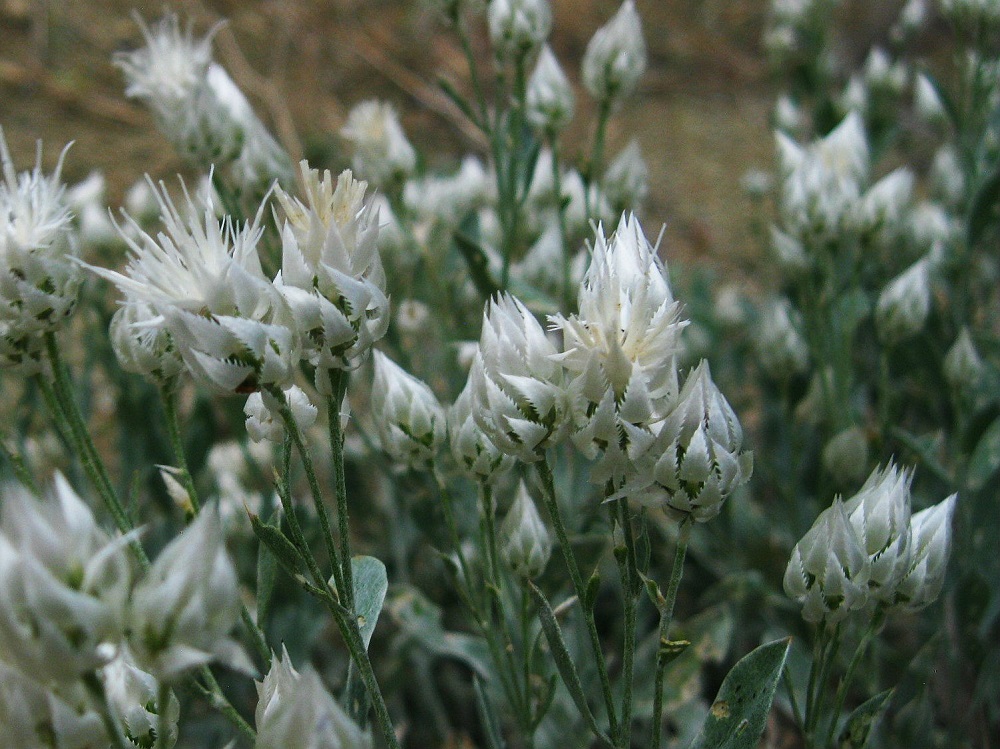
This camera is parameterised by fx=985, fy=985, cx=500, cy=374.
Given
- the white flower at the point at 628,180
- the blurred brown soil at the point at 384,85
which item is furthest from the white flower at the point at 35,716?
the blurred brown soil at the point at 384,85

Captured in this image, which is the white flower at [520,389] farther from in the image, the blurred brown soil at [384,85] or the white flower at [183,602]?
the blurred brown soil at [384,85]

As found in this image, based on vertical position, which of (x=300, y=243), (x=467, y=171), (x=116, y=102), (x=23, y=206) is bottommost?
(x=300, y=243)

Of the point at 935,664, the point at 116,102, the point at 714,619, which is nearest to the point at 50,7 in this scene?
the point at 116,102

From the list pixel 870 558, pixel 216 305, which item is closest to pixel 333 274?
pixel 216 305

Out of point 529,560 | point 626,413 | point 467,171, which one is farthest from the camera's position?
point 467,171

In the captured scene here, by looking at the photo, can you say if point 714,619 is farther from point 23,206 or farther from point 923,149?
point 923,149

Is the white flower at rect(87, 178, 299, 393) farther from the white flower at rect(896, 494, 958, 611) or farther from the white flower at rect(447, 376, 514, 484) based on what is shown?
the white flower at rect(896, 494, 958, 611)
